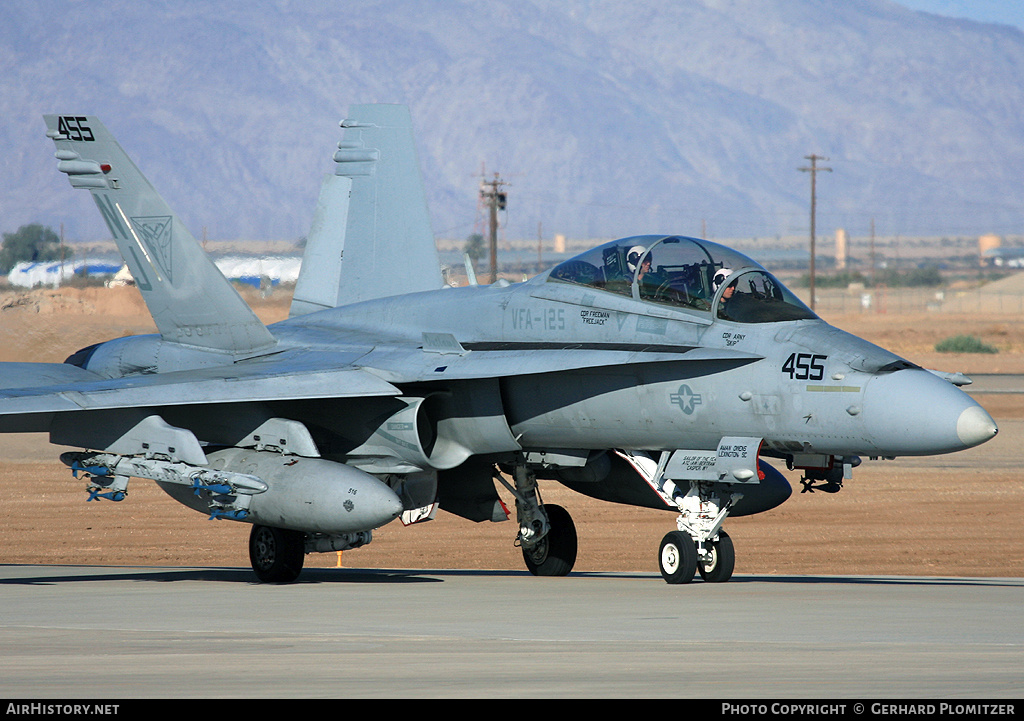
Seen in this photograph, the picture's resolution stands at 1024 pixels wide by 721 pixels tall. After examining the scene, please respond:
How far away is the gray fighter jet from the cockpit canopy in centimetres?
2

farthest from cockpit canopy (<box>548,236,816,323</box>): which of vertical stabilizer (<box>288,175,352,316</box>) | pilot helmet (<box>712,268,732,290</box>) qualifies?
vertical stabilizer (<box>288,175,352,316</box>)

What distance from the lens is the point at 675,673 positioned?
742 cm

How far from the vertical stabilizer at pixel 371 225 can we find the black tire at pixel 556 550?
12.8ft

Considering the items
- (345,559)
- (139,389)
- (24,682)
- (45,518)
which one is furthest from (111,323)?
(24,682)

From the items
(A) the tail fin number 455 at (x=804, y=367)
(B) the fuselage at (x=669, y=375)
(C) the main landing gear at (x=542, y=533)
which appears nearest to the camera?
(B) the fuselage at (x=669, y=375)

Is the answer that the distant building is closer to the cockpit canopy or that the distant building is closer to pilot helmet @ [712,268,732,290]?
the cockpit canopy

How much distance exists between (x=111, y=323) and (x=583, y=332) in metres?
28.6

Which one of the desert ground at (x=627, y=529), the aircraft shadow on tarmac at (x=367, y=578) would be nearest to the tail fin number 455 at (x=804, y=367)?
the aircraft shadow on tarmac at (x=367, y=578)

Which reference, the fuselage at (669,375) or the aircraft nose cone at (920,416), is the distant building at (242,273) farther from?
the aircraft nose cone at (920,416)

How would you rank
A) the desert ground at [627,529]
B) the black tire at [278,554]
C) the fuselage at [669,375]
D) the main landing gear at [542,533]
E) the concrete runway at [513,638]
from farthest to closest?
the desert ground at [627,529], the main landing gear at [542,533], the black tire at [278,554], the fuselage at [669,375], the concrete runway at [513,638]

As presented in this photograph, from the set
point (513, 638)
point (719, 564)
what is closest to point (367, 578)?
point (719, 564)

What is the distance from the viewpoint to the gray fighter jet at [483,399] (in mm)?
11305

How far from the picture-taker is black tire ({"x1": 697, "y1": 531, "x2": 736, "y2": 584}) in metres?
12.1
